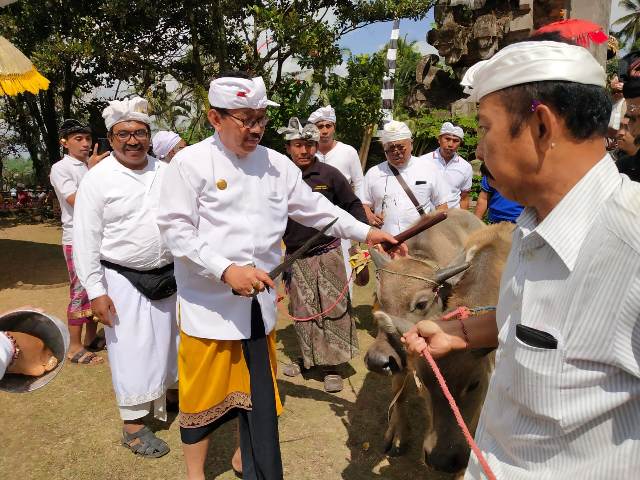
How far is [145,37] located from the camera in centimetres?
1366

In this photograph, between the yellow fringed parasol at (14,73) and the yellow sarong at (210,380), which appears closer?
the yellow sarong at (210,380)

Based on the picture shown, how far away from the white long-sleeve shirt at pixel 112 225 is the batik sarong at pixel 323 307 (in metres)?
1.84

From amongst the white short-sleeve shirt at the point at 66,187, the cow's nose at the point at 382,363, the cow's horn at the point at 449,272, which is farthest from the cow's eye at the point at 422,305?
the white short-sleeve shirt at the point at 66,187

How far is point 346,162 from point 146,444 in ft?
13.8

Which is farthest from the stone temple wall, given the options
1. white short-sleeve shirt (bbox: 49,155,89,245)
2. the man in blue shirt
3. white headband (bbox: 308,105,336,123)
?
white short-sleeve shirt (bbox: 49,155,89,245)

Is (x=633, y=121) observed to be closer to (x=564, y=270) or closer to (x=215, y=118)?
(x=564, y=270)

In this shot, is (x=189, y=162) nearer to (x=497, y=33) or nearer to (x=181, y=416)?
(x=181, y=416)

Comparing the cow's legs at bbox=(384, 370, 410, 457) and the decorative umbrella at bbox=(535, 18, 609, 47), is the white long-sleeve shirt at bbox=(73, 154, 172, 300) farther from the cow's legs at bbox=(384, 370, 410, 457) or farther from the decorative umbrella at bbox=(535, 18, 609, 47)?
the decorative umbrella at bbox=(535, 18, 609, 47)

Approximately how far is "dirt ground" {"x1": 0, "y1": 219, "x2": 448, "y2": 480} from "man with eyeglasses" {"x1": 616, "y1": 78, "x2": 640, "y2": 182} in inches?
102

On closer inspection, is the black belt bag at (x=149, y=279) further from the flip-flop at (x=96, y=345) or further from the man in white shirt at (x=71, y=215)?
the flip-flop at (x=96, y=345)

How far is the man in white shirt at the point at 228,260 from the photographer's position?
9.88ft

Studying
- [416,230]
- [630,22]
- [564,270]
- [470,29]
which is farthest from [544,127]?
[630,22]

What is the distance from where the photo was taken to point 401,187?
5715mm

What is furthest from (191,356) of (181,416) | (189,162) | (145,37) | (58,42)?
(145,37)
